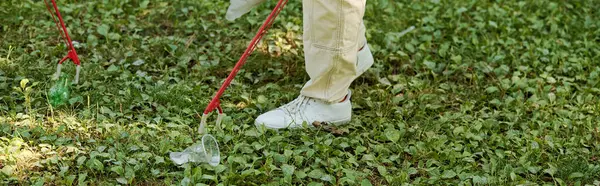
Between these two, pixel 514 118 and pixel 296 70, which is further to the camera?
pixel 296 70

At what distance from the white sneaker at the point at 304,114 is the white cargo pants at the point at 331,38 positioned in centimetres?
12

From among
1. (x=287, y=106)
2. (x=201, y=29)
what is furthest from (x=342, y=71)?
(x=201, y=29)

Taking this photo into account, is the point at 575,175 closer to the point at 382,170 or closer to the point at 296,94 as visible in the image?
the point at 382,170

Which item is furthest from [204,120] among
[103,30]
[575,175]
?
[575,175]

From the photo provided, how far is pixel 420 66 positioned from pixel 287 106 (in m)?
0.93

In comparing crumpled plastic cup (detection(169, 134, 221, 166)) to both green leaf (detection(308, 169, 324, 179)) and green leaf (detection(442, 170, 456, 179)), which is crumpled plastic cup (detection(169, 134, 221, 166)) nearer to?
green leaf (detection(308, 169, 324, 179))

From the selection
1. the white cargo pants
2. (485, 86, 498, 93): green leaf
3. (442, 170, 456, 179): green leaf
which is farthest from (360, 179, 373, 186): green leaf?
(485, 86, 498, 93): green leaf

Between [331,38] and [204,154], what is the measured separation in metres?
0.62

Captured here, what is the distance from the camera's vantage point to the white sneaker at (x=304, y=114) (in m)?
3.18

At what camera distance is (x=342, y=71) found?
3070 millimetres

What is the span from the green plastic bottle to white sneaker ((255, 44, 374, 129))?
752mm

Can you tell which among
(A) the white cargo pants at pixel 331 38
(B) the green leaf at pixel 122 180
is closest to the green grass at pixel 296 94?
(B) the green leaf at pixel 122 180

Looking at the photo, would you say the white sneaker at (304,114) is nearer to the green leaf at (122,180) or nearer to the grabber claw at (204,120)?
the grabber claw at (204,120)

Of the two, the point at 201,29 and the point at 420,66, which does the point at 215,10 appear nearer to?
the point at 201,29
